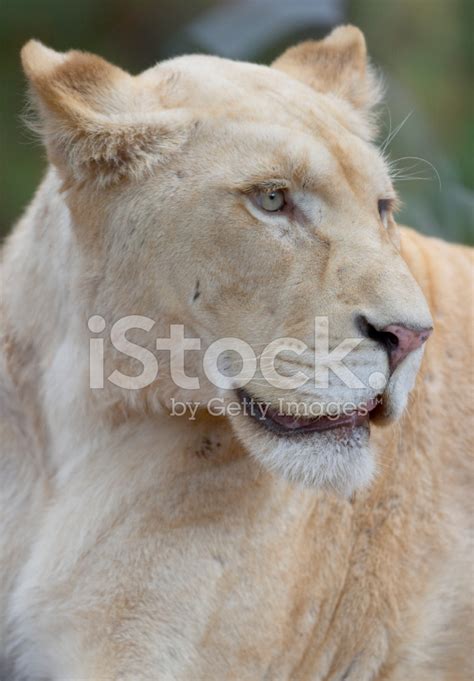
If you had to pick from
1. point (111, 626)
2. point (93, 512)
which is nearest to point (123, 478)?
point (93, 512)

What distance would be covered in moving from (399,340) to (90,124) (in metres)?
0.85

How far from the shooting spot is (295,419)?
2.50 meters

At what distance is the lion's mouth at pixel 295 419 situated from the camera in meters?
2.48

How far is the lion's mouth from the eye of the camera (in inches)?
97.7

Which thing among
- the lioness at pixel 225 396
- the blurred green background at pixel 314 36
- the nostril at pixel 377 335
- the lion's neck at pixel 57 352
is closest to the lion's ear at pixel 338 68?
the lioness at pixel 225 396

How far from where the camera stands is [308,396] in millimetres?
2420

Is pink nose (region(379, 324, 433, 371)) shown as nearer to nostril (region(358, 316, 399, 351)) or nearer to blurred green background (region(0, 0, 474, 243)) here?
nostril (region(358, 316, 399, 351))

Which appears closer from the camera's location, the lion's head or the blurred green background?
the lion's head

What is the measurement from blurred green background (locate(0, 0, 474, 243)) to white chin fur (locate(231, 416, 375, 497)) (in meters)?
3.83

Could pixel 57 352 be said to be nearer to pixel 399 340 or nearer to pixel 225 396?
pixel 225 396

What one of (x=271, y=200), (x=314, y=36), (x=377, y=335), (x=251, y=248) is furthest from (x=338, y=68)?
(x=314, y=36)

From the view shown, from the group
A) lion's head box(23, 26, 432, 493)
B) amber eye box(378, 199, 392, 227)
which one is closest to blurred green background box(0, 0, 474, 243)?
amber eye box(378, 199, 392, 227)

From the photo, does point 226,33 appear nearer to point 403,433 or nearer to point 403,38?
point 403,38

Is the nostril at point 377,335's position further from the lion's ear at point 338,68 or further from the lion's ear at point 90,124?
the lion's ear at point 338,68
